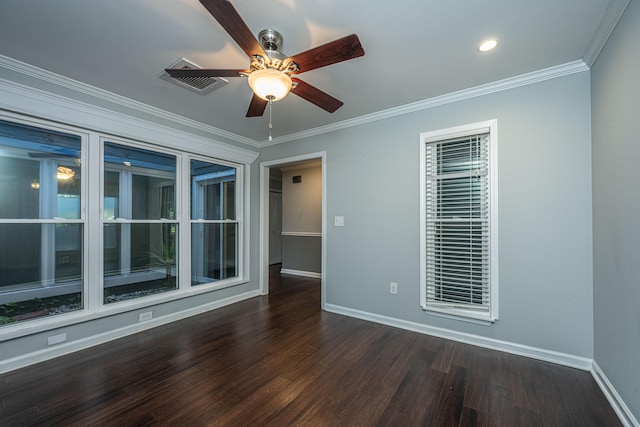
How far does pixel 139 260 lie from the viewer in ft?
10.1

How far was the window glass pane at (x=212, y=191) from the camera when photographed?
11.8 feet

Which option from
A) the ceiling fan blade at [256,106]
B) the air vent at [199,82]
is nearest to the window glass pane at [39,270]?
the air vent at [199,82]

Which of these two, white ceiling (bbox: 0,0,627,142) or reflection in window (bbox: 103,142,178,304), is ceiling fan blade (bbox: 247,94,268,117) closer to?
white ceiling (bbox: 0,0,627,142)

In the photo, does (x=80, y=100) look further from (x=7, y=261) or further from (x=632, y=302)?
(x=632, y=302)

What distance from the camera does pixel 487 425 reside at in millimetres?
1570

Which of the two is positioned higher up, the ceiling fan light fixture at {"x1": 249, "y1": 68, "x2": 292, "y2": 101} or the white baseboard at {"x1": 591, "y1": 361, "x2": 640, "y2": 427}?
the ceiling fan light fixture at {"x1": 249, "y1": 68, "x2": 292, "y2": 101}

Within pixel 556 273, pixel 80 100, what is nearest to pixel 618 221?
pixel 556 273

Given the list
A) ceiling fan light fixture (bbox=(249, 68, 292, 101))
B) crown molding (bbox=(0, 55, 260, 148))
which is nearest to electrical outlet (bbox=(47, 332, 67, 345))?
crown molding (bbox=(0, 55, 260, 148))

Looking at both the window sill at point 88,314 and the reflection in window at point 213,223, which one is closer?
the window sill at point 88,314

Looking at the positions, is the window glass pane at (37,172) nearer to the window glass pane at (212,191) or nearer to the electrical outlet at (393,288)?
the window glass pane at (212,191)

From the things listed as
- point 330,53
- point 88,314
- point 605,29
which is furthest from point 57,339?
point 605,29

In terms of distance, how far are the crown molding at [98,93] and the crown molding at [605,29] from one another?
3.85m

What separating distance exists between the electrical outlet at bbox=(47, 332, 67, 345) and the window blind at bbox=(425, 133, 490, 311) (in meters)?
3.59

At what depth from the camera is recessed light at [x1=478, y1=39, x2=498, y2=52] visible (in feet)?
6.22
